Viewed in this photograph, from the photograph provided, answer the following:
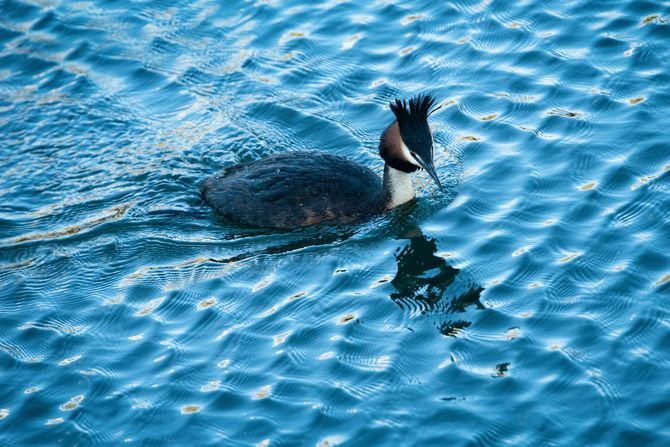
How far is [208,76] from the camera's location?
1423 centimetres

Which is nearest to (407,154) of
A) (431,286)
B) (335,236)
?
(335,236)

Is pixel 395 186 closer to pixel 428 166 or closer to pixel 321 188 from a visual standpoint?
pixel 428 166

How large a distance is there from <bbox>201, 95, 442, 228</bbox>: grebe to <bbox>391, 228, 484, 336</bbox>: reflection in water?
729mm

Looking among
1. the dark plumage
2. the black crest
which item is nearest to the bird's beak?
the black crest

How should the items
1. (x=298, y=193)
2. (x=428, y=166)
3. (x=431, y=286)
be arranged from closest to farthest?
(x=431, y=286) → (x=428, y=166) → (x=298, y=193)

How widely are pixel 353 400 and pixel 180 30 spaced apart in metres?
8.17

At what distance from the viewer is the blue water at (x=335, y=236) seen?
8.71 metres

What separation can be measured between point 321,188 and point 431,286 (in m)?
1.81

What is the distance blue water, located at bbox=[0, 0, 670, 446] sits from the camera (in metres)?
8.71

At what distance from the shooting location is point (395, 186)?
11.5 m

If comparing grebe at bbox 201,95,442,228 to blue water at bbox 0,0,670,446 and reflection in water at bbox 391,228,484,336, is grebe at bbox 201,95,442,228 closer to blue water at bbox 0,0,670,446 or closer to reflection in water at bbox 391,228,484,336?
blue water at bbox 0,0,670,446

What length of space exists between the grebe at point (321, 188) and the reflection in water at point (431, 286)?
28.7 inches

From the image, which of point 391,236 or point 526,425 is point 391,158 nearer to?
point 391,236

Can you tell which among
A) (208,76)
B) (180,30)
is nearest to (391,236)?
(208,76)
